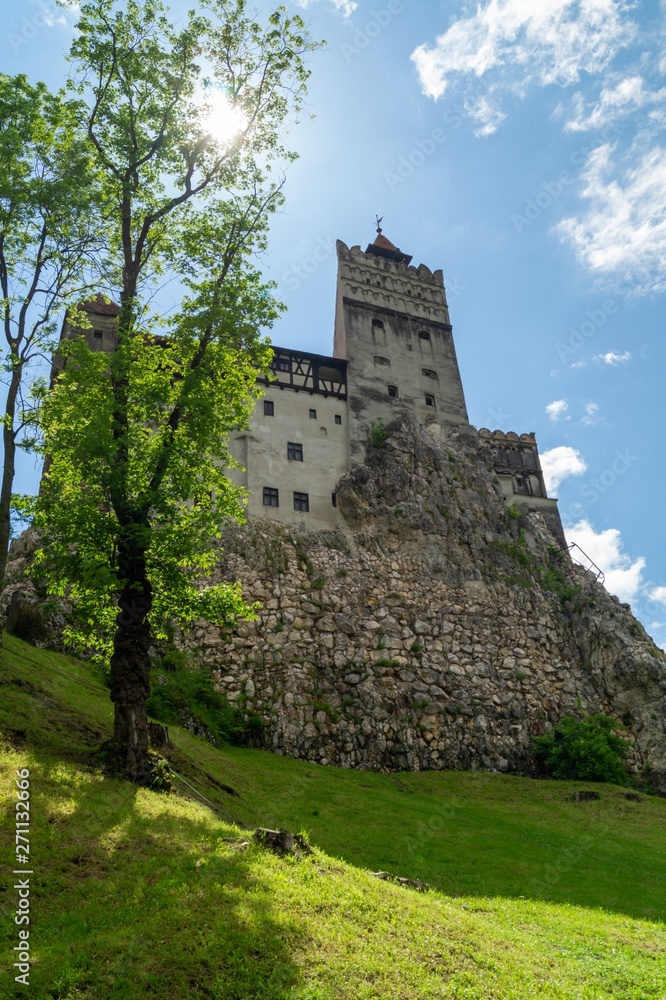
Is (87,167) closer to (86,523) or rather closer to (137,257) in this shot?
(137,257)

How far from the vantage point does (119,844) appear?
33.1 feet

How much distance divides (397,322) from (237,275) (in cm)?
3388

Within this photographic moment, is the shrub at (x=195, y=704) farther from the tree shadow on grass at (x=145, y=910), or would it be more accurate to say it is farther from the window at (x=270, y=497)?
the tree shadow on grass at (x=145, y=910)

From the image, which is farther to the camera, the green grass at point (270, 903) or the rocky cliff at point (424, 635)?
the rocky cliff at point (424, 635)

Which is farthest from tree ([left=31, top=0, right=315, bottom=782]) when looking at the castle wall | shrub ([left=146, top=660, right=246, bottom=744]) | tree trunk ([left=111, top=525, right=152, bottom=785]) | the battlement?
the battlement

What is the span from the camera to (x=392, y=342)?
162 ft

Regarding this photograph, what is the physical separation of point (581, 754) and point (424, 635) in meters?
9.14

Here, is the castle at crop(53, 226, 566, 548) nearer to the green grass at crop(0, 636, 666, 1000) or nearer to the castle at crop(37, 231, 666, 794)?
the castle at crop(37, 231, 666, 794)

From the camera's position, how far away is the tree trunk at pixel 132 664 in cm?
1383

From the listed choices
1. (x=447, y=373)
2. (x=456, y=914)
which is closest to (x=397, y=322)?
(x=447, y=373)

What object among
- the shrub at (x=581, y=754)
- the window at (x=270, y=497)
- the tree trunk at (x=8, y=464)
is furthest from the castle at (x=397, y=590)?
the tree trunk at (x=8, y=464)

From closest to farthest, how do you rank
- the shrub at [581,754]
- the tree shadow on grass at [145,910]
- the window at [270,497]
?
the tree shadow on grass at [145,910] < the shrub at [581,754] < the window at [270,497]

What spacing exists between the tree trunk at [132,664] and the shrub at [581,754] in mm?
23714

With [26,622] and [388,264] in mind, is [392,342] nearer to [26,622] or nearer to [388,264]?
[388,264]
